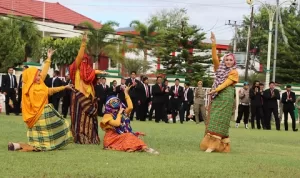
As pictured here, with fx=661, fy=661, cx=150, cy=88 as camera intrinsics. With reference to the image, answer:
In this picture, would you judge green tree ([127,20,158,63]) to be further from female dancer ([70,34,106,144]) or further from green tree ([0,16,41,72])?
female dancer ([70,34,106,144])

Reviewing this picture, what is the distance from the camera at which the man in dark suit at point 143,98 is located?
25203mm

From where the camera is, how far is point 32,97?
11148 mm

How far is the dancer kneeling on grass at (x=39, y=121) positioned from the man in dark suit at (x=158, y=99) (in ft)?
44.8

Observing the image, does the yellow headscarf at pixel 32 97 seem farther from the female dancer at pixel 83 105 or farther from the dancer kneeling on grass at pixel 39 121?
the female dancer at pixel 83 105

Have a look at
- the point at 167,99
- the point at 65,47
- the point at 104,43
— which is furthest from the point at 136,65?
the point at 167,99

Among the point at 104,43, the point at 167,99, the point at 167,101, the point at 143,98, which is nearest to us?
the point at 143,98

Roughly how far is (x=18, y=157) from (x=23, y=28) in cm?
3715

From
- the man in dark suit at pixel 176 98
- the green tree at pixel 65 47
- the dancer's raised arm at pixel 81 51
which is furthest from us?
the green tree at pixel 65 47

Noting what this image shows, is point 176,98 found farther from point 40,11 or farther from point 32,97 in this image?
point 40,11

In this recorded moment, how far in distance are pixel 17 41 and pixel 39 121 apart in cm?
3046

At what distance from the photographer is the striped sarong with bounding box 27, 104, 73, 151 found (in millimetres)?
10969

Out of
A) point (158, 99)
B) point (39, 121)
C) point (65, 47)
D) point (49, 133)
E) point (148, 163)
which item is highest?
point (65, 47)

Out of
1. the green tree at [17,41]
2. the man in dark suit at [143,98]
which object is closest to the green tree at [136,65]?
the green tree at [17,41]

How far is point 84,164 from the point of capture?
9.14 meters
